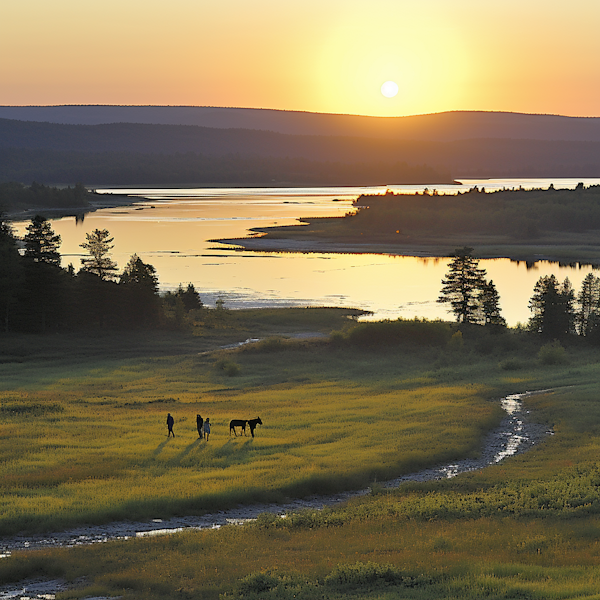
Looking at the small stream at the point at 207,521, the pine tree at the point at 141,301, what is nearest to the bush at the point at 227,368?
the pine tree at the point at 141,301

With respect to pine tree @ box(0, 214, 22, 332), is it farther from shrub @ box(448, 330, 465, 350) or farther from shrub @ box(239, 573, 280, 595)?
shrub @ box(239, 573, 280, 595)

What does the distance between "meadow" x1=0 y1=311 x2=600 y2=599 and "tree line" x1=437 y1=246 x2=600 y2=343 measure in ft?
34.8

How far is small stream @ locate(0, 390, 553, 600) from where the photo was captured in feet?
71.2

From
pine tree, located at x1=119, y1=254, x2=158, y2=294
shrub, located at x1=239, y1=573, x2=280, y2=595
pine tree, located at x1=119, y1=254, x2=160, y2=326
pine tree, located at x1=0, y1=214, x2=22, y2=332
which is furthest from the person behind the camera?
pine tree, located at x1=119, y1=254, x2=158, y2=294

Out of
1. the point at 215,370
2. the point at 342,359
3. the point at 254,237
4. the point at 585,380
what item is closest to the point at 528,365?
the point at 585,380

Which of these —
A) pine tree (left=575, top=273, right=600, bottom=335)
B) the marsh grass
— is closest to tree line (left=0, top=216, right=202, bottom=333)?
the marsh grass

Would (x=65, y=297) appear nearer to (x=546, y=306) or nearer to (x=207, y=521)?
(x=546, y=306)

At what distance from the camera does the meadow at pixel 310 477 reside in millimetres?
18359

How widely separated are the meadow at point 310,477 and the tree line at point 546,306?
10.6m

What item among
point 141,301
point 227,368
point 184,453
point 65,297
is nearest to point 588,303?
point 227,368

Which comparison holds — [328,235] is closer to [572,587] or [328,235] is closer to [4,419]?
[4,419]

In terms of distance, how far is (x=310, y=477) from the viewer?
29.1 meters

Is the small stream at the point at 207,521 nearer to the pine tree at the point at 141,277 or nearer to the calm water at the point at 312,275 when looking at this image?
the pine tree at the point at 141,277

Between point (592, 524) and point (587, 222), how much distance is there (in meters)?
184
